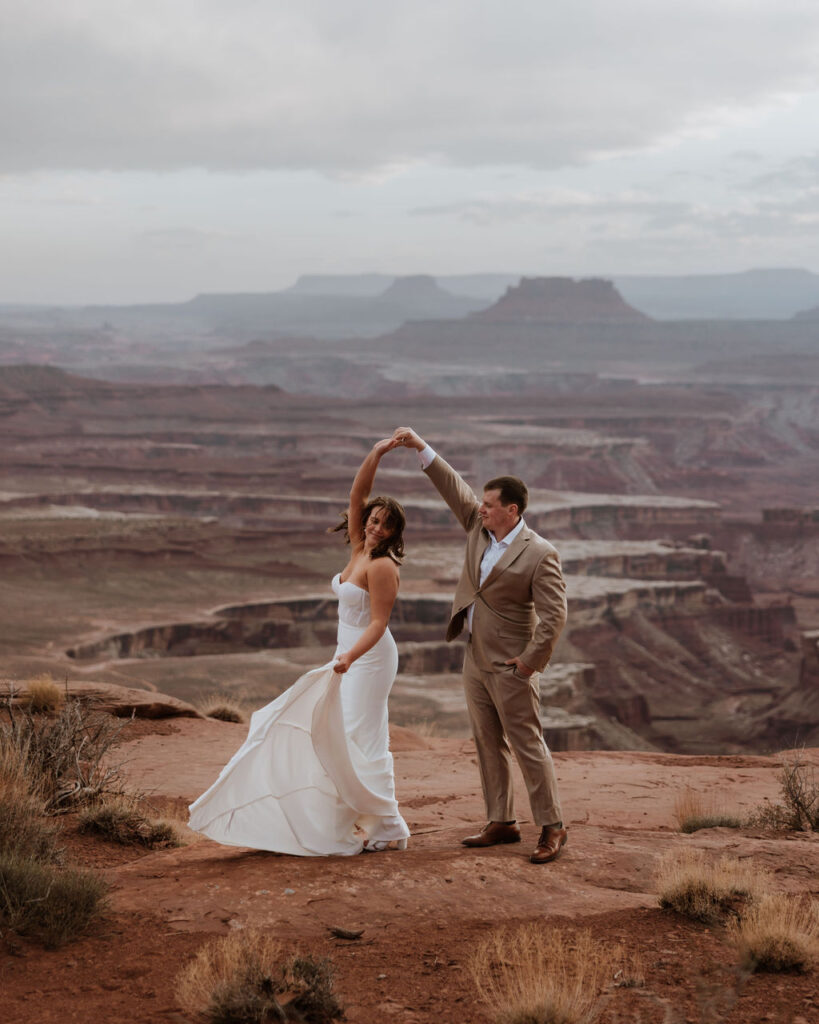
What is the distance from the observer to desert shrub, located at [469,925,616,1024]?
14.6 feet

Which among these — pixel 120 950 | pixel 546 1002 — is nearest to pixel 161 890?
pixel 120 950

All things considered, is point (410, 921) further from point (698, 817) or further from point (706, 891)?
point (698, 817)

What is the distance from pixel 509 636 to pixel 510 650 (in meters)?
0.07

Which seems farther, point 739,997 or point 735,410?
point 735,410

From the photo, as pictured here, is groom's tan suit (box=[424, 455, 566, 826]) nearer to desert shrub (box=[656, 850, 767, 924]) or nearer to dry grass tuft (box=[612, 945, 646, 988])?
desert shrub (box=[656, 850, 767, 924])

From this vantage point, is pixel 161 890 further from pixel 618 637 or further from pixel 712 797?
pixel 618 637

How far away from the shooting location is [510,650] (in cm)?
638

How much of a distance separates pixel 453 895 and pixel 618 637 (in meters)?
46.2

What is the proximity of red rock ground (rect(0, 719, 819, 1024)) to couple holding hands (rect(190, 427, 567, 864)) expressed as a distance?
20cm

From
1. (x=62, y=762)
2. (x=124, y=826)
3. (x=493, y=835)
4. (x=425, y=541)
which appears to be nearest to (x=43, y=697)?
(x=62, y=762)

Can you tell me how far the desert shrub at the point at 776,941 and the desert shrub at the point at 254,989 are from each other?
1.65 m

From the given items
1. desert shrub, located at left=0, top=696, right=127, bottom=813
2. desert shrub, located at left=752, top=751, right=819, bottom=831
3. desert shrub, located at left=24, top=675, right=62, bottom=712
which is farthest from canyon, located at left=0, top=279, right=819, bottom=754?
desert shrub, located at left=752, top=751, right=819, bottom=831

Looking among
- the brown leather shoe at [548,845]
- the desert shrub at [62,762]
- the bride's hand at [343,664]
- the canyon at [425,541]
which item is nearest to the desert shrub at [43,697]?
the desert shrub at [62,762]

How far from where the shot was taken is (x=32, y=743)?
8180 mm
